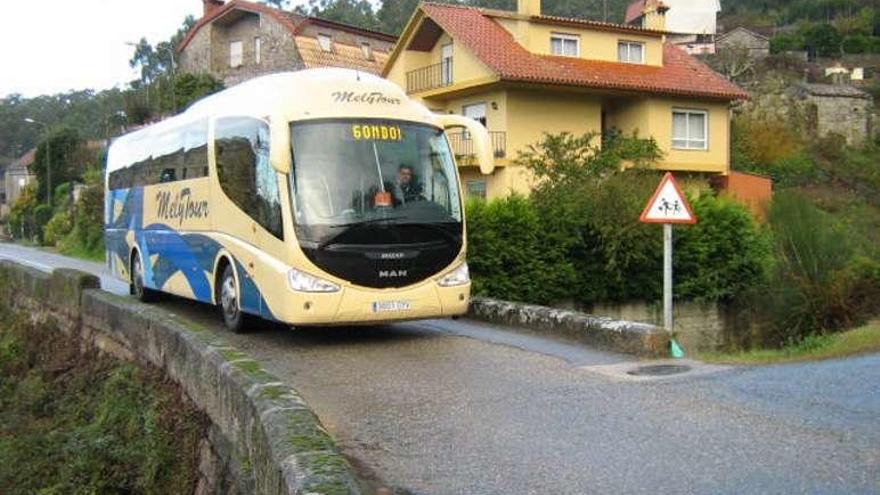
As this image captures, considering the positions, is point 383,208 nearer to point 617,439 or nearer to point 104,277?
point 617,439

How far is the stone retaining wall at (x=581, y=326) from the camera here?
10773mm

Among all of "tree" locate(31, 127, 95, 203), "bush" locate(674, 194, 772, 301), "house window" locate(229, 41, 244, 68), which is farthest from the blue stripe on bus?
"tree" locate(31, 127, 95, 203)

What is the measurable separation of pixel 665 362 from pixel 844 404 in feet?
8.72

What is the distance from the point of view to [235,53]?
58125 millimetres

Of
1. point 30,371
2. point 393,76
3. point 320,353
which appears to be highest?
point 393,76

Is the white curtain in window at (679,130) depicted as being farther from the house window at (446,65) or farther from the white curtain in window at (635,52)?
the house window at (446,65)

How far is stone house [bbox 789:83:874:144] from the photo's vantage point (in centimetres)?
5537

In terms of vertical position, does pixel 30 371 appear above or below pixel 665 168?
below

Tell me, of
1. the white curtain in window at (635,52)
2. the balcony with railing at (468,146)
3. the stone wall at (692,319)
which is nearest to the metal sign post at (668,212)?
the stone wall at (692,319)

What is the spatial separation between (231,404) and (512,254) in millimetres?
11564

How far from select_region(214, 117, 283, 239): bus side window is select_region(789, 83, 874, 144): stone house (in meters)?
49.2

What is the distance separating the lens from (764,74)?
192 ft

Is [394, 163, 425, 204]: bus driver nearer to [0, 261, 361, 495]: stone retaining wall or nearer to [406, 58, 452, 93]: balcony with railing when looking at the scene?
[0, 261, 361, 495]: stone retaining wall

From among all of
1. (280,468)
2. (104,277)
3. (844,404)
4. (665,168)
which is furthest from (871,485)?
(665,168)
